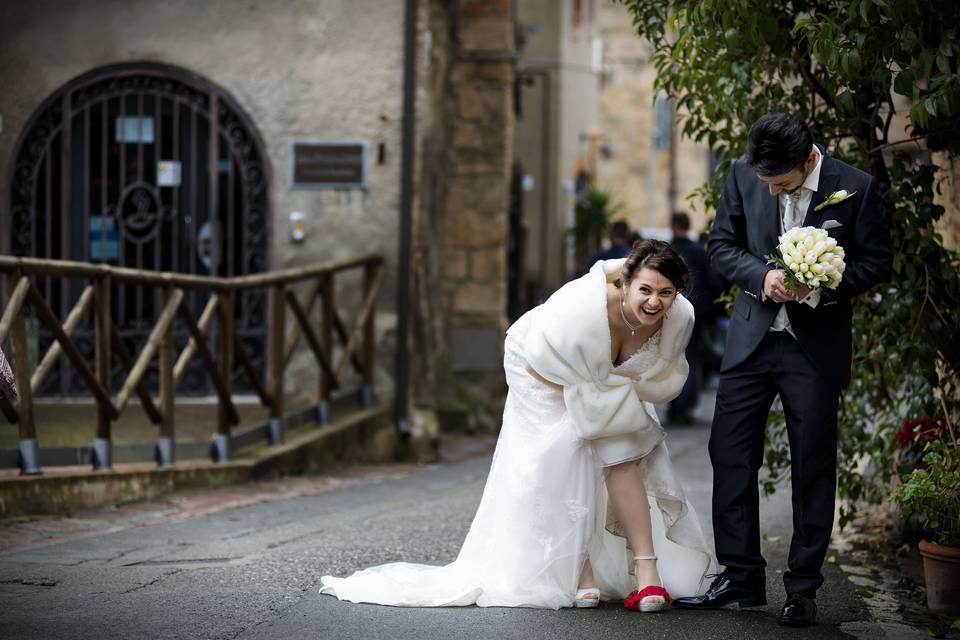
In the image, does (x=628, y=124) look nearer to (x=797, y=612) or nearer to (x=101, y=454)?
(x=101, y=454)

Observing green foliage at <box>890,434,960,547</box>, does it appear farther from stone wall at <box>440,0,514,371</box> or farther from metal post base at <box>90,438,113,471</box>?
stone wall at <box>440,0,514,371</box>

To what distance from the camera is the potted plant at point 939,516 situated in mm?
5207

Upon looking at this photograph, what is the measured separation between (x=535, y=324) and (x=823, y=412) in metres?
1.08

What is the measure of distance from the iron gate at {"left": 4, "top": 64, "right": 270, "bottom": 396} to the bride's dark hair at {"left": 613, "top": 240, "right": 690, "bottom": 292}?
6146 millimetres

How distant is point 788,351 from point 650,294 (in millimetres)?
512

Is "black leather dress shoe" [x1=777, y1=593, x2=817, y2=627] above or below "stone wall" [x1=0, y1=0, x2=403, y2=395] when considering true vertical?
below

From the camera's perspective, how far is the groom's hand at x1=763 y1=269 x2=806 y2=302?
4.82 m

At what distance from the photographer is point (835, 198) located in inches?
192

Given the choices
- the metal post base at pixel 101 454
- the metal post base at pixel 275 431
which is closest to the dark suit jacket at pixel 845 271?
the metal post base at pixel 101 454

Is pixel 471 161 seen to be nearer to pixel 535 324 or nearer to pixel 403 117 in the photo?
pixel 403 117

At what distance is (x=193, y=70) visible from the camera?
1073 cm

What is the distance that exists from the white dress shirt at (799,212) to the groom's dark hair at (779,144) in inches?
5.0

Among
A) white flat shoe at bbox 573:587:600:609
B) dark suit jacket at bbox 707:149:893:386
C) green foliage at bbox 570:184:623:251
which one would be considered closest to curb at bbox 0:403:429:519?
white flat shoe at bbox 573:587:600:609

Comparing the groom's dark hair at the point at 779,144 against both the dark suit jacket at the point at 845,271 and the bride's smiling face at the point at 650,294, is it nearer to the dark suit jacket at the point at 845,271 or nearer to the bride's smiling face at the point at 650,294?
the dark suit jacket at the point at 845,271
